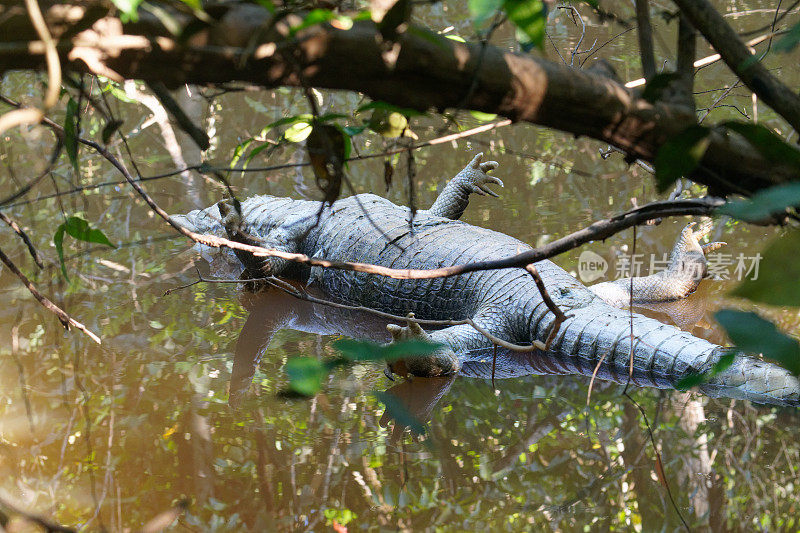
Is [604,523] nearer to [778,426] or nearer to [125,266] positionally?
[778,426]

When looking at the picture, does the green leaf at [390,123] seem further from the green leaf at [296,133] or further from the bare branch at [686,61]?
the bare branch at [686,61]

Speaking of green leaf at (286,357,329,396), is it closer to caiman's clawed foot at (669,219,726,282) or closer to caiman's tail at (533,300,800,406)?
caiman's tail at (533,300,800,406)

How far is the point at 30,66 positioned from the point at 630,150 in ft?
2.85

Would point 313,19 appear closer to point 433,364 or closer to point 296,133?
point 296,133

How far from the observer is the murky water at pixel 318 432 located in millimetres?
2127

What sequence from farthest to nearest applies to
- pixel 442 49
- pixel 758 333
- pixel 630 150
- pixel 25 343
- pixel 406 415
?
1. pixel 25 343
2. pixel 630 150
3. pixel 442 49
4. pixel 406 415
5. pixel 758 333

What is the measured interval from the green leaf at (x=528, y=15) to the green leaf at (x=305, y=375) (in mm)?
442

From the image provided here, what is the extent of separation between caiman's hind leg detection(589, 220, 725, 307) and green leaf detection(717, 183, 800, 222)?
122 inches

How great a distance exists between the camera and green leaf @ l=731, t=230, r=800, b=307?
0.68 m

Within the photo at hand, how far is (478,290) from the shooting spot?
150 inches

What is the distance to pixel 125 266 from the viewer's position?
4.48m

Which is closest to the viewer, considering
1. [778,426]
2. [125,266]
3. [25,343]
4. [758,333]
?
[758,333]

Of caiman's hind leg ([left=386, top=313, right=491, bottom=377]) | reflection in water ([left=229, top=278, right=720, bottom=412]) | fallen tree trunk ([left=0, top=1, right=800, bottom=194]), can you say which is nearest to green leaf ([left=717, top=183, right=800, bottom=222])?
fallen tree trunk ([left=0, top=1, right=800, bottom=194])

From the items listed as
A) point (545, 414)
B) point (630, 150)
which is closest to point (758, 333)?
point (630, 150)
